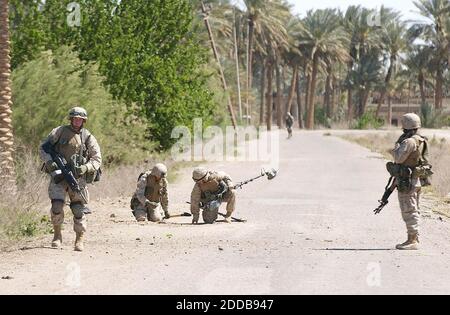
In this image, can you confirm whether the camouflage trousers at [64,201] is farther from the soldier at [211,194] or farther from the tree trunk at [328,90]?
the tree trunk at [328,90]

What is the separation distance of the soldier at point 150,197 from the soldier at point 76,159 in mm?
3389

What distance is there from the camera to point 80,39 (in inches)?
917

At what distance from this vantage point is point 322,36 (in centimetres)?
7719

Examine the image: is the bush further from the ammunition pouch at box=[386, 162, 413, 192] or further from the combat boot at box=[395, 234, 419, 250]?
the combat boot at box=[395, 234, 419, 250]

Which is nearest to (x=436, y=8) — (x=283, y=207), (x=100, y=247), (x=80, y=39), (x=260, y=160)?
(x=260, y=160)

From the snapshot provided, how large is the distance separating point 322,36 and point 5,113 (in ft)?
205

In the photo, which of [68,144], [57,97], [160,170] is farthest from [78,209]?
[57,97]

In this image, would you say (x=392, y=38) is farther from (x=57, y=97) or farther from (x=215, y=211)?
(x=215, y=211)

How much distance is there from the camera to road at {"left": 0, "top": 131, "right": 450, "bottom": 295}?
849 cm

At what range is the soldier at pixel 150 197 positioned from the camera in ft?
48.1

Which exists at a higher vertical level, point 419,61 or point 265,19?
point 265,19

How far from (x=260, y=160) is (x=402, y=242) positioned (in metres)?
21.4

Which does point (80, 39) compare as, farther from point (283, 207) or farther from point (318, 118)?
point (318, 118)

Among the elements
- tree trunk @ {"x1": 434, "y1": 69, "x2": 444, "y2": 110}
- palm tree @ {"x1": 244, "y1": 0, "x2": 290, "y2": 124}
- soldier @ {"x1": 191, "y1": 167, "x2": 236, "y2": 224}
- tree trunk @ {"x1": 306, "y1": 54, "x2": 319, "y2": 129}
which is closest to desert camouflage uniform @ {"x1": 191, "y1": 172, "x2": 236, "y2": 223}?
soldier @ {"x1": 191, "y1": 167, "x2": 236, "y2": 224}
